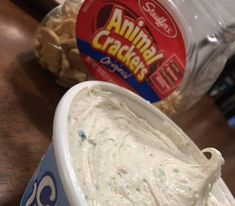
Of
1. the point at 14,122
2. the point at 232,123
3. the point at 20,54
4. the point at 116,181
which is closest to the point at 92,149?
the point at 116,181

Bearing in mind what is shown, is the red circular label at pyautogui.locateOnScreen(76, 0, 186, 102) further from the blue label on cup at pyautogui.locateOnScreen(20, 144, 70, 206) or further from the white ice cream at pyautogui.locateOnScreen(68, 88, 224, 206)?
the blue label on cup at pyautogui.locateOnScreen(20, 144, 70, 206)

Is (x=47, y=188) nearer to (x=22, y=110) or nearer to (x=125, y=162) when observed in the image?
(x=125, y=162)

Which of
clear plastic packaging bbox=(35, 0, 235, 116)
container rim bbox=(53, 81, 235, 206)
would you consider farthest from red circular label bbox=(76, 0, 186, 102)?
container rim bbox=(53, 81, 235, 206)

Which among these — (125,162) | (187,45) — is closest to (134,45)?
(187,45)

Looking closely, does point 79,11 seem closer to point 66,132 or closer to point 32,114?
point 32,114

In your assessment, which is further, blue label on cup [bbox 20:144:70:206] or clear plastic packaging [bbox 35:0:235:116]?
clear plastic packaging [bbox 35:0:235:116]

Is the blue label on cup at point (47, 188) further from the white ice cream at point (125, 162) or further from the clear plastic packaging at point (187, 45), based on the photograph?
the clear plastic packaging at point (187, 45)
